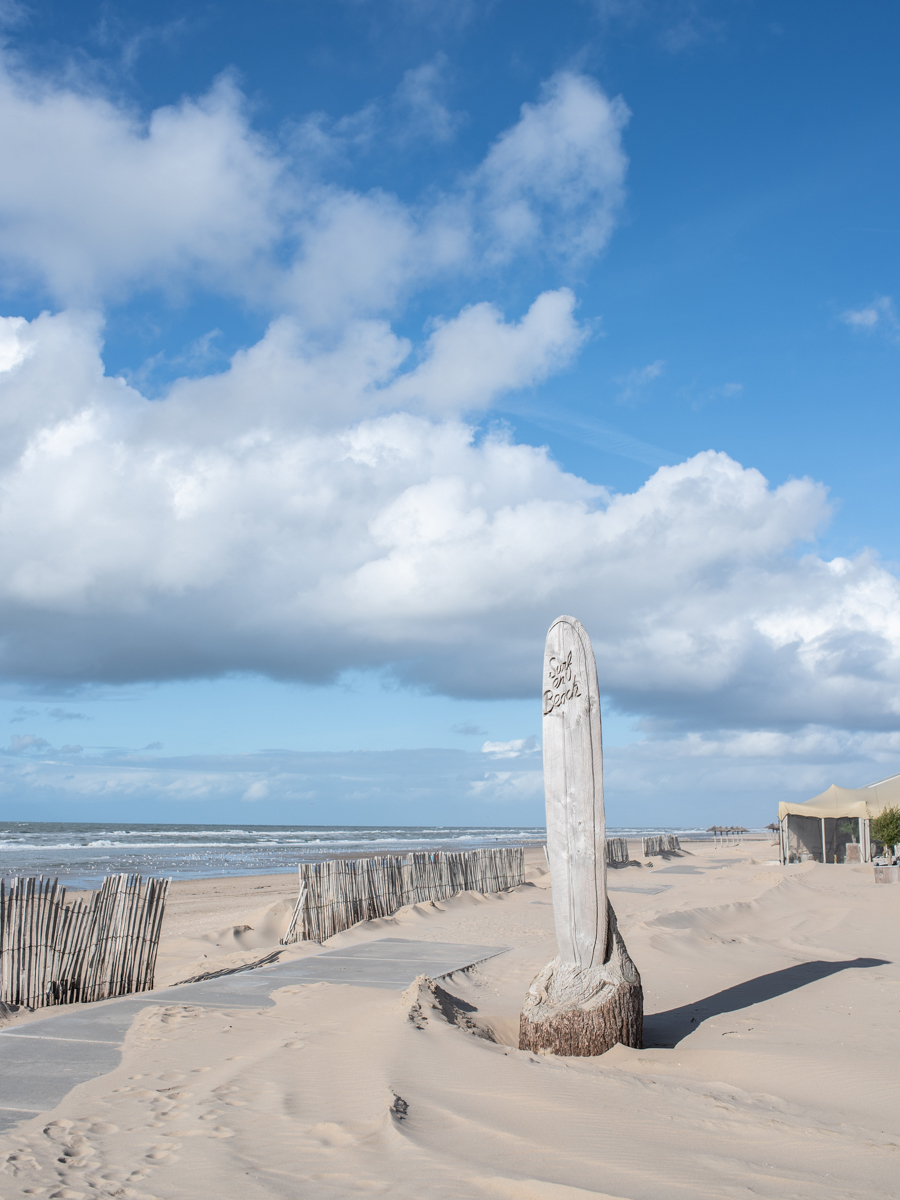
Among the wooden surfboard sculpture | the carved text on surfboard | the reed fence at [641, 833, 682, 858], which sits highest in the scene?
the carved text on surfboard

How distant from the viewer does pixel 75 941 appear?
736cm

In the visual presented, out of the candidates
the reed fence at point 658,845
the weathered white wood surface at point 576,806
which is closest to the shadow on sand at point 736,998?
the weathered white wood surface at point 576,806

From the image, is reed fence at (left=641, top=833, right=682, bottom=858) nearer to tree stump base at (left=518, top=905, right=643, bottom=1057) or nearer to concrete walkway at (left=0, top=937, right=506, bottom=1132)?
concrete walkway at (left=0, top=937, right=506, bottom=1132)

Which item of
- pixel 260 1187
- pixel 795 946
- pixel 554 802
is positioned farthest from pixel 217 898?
pixel 260 1187

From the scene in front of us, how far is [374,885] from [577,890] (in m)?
6.71

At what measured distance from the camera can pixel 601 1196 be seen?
318 cm

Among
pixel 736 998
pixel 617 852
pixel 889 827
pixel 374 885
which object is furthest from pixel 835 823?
pixel 736 998

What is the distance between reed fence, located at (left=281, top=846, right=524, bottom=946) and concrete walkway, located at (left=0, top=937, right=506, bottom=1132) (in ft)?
3.21

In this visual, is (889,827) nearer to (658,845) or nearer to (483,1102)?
(658,845)

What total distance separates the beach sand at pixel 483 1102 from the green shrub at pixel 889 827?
14706 millimetres

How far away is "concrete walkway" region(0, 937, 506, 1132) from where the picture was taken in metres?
4.51

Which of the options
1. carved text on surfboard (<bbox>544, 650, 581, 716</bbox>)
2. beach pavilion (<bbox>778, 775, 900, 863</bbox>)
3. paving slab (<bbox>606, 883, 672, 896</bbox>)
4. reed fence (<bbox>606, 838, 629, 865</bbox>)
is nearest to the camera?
carved text on surfboard (<bbox>544, 650, 581, 716</bbox>)

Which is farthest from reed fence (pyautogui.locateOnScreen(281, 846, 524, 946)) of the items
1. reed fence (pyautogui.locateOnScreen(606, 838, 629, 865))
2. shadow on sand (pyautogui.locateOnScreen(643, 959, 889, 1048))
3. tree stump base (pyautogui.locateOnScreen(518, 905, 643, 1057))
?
reed fence (pyautogui.locateOnScreen(606, 838, 629, 865))

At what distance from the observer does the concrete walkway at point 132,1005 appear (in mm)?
4512
